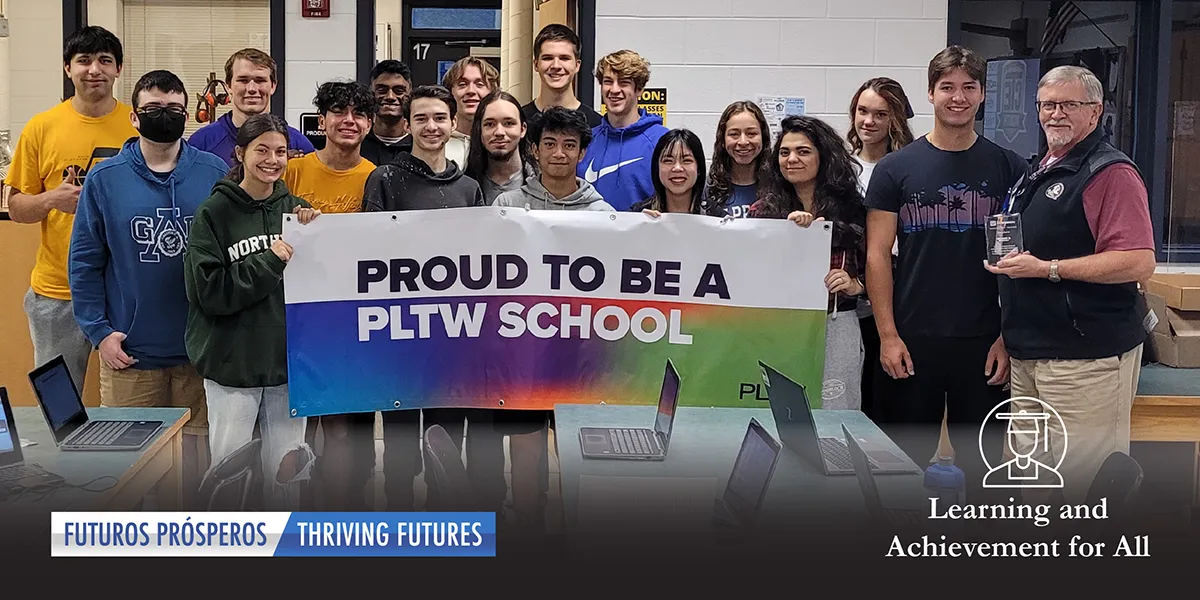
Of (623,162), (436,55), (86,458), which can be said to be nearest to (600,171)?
(623,162)

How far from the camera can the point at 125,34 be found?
197 inches

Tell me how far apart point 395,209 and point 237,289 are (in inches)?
19.6

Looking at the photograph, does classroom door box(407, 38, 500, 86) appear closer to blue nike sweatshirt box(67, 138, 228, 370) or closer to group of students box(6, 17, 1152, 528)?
group of students box(6, 17, 1152, 528)

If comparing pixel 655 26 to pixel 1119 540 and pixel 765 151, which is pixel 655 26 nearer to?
pixel 765 151

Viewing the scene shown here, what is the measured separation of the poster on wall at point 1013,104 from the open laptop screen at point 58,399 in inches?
156

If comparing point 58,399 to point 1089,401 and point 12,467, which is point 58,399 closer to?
point 12,467

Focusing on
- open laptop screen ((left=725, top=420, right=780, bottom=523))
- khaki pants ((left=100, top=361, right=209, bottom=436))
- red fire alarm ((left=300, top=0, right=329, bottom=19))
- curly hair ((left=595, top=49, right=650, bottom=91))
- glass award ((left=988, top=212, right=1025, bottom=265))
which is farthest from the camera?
red fire alarm ((left=300, top=0, right=329, bottom=19))

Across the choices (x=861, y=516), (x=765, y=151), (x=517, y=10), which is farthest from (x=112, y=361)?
(x=517, y=10)

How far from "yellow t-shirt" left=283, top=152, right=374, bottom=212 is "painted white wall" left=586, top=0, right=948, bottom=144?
1707 mm

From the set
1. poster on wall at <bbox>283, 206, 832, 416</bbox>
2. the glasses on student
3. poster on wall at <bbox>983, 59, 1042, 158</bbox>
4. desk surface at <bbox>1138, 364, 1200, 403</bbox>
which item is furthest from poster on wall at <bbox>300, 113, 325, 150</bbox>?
desk surface at <bbox>1138, 364, 1200, 403</bbox>

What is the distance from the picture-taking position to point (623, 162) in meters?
3.75

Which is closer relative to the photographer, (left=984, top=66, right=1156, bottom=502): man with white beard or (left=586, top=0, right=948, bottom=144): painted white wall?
→ (left=984, top=66, right=1156, bottom=502): man with white beard

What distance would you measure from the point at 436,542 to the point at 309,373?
1059 millimetres

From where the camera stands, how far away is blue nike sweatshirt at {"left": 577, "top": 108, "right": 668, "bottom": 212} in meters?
3.72
